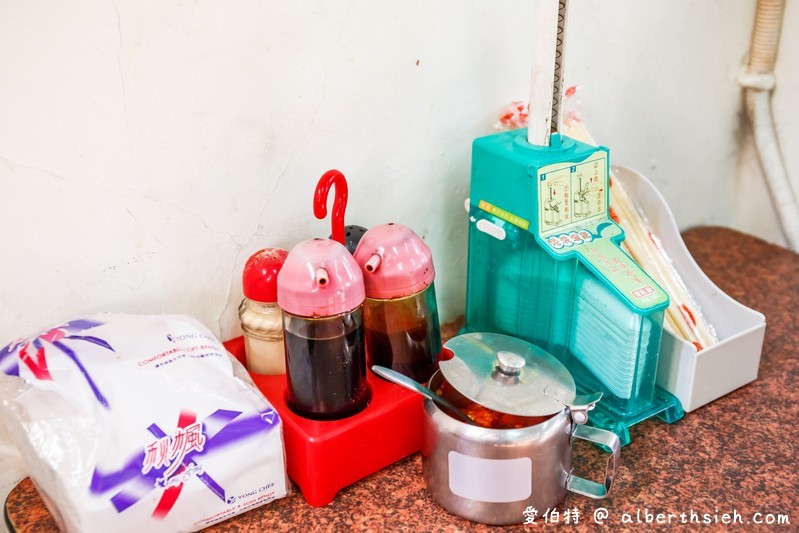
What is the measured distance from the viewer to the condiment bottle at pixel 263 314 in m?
0.83

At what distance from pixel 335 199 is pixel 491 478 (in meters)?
0.33

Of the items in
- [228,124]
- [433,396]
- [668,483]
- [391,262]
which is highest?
[228,124]

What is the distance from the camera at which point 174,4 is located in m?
0.76

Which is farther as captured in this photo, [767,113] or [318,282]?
[767,113]

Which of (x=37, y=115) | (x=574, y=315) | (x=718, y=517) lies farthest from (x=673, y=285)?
(x=37, y=115)

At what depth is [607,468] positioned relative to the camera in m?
0.77

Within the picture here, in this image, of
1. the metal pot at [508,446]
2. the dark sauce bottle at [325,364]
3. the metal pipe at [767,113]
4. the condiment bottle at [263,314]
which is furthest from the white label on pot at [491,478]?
the metal pipe at [767,113]

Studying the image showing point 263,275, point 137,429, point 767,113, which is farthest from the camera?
point 767,113

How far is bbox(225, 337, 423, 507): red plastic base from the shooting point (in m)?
0.78

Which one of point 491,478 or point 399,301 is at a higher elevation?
point 399,301

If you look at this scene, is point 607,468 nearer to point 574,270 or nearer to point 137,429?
point 574,270

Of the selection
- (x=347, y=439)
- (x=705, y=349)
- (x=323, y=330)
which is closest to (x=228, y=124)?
(x=323, y=330)

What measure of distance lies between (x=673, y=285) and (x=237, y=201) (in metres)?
0.55

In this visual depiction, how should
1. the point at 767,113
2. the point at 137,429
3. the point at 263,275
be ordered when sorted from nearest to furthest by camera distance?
the point at 137,429 < the point at 263,275 < the point at 767,113
